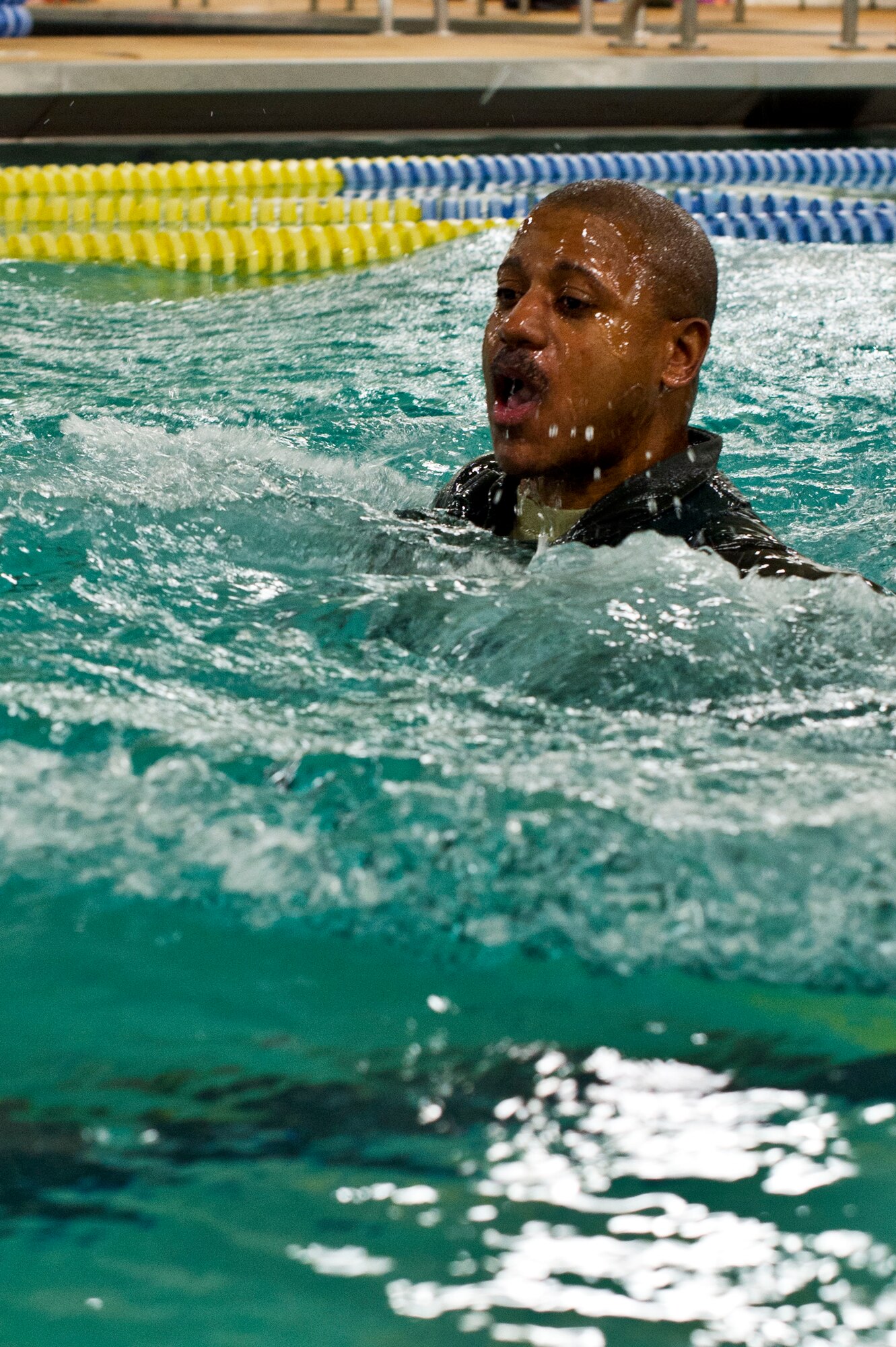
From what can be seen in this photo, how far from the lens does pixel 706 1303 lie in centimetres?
155

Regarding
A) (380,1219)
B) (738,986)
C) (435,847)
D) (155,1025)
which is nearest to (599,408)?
(435,847)

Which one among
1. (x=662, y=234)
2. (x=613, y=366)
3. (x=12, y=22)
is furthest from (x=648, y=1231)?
(x=12, y=22)

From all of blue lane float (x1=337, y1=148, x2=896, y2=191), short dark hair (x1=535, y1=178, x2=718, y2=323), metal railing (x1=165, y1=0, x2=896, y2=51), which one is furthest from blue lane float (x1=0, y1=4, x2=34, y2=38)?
short dark hair (x1=535, y1=178, x2=718, y2=323)

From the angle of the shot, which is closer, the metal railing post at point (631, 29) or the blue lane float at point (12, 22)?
the metal railing post at point (631, 29)

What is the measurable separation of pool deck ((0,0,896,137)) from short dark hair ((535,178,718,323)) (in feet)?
25.1

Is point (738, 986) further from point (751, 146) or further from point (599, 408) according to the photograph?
point (751, 146)

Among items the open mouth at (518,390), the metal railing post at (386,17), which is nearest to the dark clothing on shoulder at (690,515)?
the open mouth at (518,390)

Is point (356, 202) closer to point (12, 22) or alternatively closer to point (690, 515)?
point (12, 22)

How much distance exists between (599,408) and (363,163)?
6736 millimetres

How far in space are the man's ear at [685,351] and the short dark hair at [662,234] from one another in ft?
0.07

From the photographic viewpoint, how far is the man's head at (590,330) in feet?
9.06

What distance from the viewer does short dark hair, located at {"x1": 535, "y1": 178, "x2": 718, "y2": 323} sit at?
2812mm

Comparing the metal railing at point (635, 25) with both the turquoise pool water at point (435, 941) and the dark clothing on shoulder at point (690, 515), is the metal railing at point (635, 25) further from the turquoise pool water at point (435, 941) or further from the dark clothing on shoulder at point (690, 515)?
the dark clothing on shoulder at point (690, 515)

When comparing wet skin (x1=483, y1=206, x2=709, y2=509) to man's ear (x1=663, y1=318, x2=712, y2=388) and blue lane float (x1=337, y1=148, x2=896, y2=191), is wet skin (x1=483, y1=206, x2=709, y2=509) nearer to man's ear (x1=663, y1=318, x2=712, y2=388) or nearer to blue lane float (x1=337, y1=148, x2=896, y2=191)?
man's ear (x1=663, y1=318, x2=712, y2=388)
